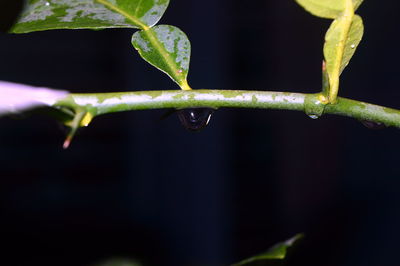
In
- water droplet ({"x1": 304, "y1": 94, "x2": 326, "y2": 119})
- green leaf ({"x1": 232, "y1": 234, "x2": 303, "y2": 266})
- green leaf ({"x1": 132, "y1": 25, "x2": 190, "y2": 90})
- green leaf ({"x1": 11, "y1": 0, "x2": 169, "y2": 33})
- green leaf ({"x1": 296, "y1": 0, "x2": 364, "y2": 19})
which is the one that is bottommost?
green leaf ({"x1": 232, "y1": 234, "x2": 303, "y2": 266})

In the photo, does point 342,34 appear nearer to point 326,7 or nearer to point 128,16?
point 326,7

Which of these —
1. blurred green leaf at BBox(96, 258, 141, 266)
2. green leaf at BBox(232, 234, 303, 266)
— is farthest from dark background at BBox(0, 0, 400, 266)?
green leaf at BBox(232, 234, 303, 266)

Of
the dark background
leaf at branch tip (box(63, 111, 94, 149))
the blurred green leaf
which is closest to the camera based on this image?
leaf at branch tip (box(63, 111, 94, 149))

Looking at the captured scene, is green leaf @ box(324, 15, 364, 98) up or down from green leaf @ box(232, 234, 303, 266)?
up

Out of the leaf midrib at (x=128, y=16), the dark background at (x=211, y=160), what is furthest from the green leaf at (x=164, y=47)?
the dark background at (x=211, y=160)

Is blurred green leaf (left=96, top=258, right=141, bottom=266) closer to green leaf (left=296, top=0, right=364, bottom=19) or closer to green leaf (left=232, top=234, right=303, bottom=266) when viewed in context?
green leaf (left=232, top=234, right=303, bottom=266)

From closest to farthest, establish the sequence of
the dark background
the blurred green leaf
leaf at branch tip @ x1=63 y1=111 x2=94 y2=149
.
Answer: leaf at branch tip @ x1=63 y1=111 x2=94 y2=149, the blurred green leaf, the dark background

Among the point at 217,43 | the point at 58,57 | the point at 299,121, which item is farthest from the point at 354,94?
the point at 58,57
